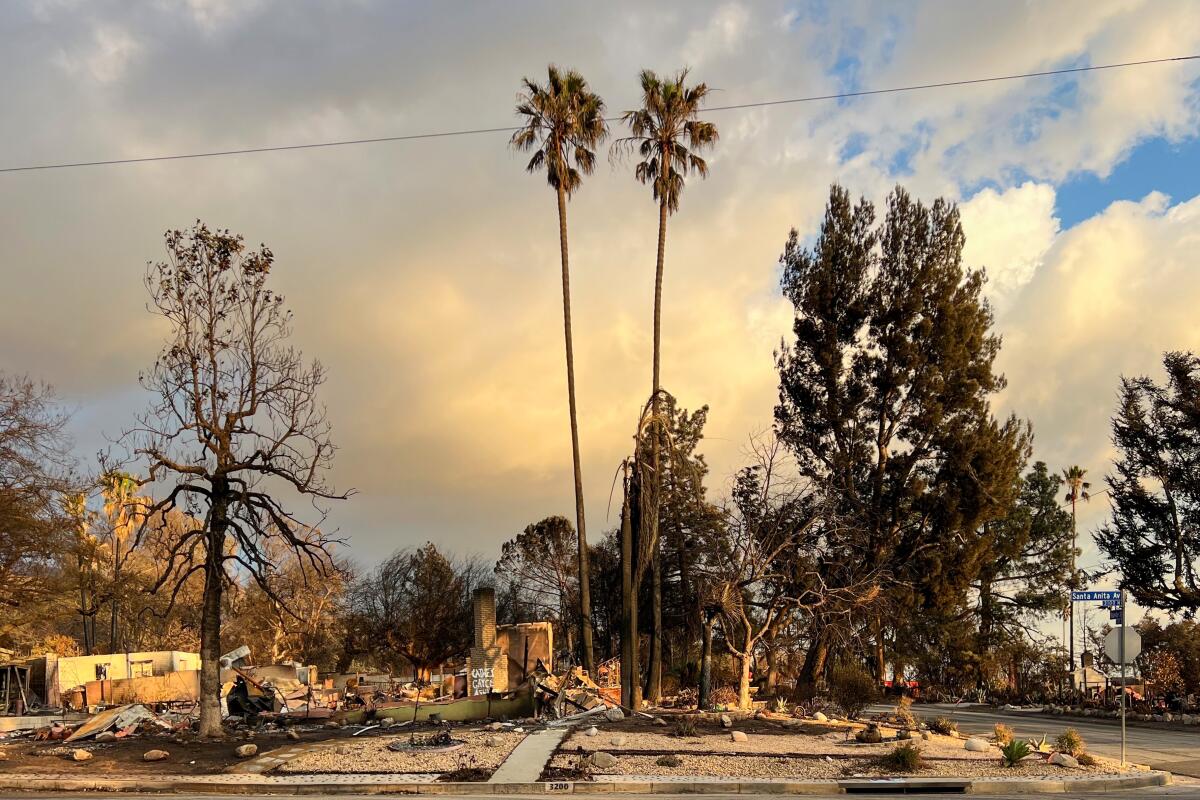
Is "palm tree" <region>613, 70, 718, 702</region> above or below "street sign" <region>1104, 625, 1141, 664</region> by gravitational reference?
above

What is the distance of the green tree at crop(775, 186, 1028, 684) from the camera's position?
3959 centimetres

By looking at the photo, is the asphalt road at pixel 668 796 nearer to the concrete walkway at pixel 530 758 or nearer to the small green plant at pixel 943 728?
the concrete walkway at pixel 530 758

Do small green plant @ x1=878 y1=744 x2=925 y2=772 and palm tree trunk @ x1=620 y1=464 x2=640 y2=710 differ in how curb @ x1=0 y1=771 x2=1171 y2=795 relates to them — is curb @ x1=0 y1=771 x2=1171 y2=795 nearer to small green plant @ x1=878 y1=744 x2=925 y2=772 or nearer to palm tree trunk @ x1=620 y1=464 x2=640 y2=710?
Result: small green plant @ x1=878 y1=744 x2=925 y2=772

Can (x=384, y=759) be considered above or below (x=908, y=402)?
below

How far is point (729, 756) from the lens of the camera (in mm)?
18906

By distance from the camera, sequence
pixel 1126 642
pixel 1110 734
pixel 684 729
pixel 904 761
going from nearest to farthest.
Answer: pixel 904 761 → pixel 1126 642 → pixel 684 729 → pixel 1110 734

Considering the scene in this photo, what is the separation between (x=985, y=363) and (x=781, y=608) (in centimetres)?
1575

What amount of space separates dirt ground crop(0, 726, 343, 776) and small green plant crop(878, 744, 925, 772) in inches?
456

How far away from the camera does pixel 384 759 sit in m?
19.0

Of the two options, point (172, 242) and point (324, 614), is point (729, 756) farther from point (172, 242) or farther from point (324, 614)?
point (324, 614)

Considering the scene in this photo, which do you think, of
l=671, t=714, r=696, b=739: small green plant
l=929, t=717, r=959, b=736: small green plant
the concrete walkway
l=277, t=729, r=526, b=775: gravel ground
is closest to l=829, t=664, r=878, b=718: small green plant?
l=929, t=717, r=959, b=736: small green plant

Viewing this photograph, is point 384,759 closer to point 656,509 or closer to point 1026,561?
point 656,509

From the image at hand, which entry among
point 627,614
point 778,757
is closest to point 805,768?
point 778,757

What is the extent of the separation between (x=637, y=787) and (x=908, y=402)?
2730 cm
